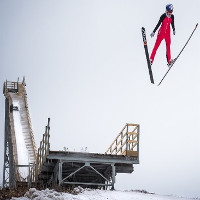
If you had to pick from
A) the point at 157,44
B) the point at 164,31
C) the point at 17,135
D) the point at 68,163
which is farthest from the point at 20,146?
the point at 164,31

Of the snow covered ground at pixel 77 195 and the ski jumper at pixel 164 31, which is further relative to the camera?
the ski jumper at pixel 164 31

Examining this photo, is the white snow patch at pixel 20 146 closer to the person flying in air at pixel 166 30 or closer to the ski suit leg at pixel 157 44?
the ski suit leg at pixel 157 44

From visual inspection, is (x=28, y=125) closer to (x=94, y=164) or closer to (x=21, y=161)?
(x=21, y=161)

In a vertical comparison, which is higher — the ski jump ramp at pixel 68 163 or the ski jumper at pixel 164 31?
the ski jumper at pixel 164 31

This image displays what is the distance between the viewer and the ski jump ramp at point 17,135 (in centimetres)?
3284

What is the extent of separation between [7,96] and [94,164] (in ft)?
70.6

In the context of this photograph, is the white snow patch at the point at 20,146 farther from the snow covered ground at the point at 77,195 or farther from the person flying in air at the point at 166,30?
the person flying in air at the point at 166,30

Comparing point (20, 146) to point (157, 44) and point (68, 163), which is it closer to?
point (68, 163)

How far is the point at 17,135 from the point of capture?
36.2 meters

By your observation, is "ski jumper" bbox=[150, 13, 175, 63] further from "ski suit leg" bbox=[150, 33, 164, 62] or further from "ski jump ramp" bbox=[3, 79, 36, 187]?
"ski jump ramp" bbox=[3, 79, 36, 187]

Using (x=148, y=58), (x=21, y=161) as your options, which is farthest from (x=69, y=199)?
(x=21, y=161)

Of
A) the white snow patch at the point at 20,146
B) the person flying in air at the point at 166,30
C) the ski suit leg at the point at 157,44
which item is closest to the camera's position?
the person flying in air at the point at 166,30

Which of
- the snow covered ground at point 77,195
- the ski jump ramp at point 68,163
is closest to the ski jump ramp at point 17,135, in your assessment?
the ski jump ramp at point 68,163

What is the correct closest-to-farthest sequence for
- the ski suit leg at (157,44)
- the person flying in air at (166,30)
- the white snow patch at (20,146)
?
the person flying in air at (166,30) → the ski suit leg at (157,44) → the white snow patch at (20,146)
